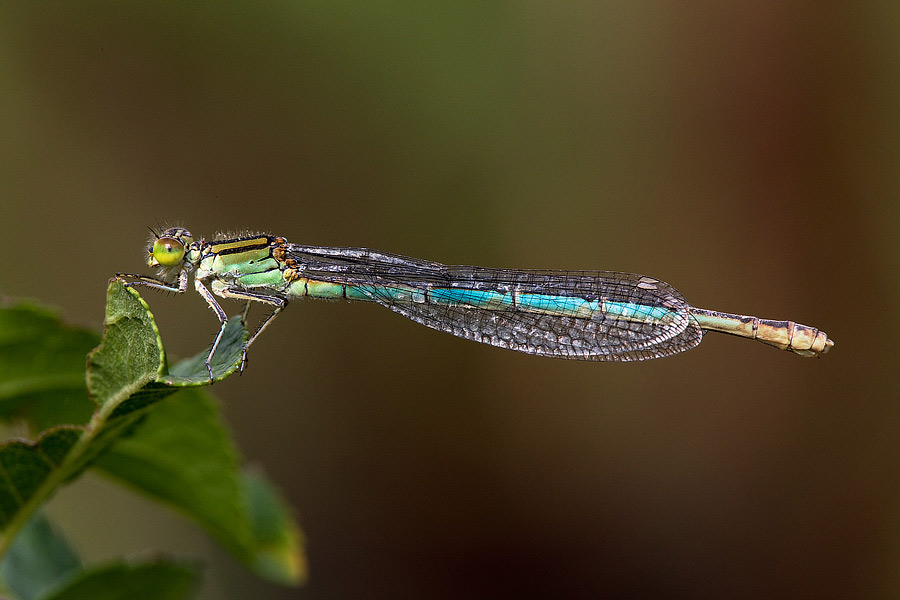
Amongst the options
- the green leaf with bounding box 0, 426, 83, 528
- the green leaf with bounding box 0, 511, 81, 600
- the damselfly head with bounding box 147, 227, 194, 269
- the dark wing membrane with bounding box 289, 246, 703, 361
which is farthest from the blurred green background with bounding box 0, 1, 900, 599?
the green leaf with bounding box 0, 426, 83, 528

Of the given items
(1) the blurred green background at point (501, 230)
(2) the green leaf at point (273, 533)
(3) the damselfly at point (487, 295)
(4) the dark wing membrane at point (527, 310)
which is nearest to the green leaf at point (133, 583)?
(2) the green leaf at point (273, 533)

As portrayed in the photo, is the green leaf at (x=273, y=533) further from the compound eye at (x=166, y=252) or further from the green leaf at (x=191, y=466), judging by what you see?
the compound eye at (x=166, y=252)

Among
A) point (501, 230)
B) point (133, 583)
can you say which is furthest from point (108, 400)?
point (501, 230)

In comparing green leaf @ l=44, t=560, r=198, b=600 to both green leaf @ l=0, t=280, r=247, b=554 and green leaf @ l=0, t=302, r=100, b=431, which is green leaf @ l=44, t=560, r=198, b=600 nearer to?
green leaf @ l=0, t=280, r=247, b=554

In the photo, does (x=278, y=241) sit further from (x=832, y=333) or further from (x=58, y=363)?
(x=832, y=333)

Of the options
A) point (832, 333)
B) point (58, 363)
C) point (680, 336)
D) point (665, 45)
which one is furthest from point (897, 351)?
point (58, 363)

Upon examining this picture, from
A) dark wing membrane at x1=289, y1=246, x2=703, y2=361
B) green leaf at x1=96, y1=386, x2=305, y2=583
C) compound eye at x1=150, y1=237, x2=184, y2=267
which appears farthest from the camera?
dark wing membrane at x1=289, y1=246, x2=703, y2=361

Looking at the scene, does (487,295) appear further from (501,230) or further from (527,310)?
(501,230)
